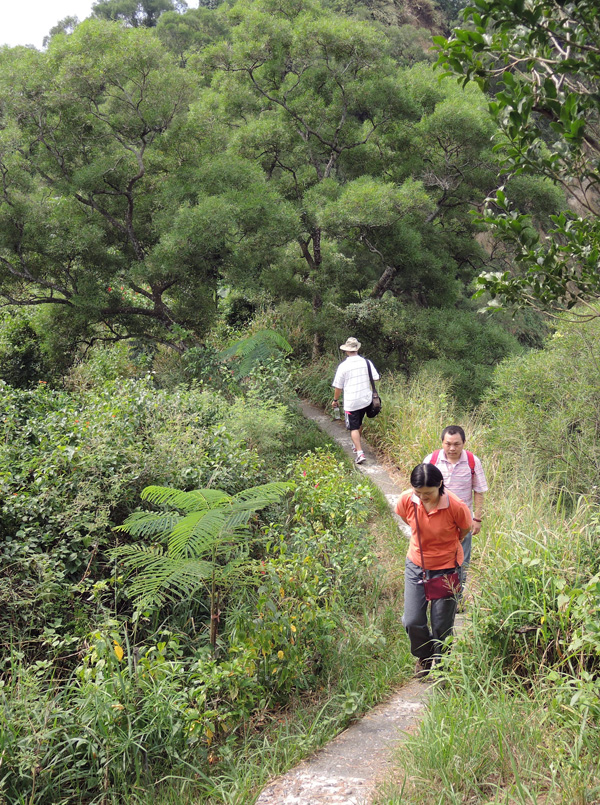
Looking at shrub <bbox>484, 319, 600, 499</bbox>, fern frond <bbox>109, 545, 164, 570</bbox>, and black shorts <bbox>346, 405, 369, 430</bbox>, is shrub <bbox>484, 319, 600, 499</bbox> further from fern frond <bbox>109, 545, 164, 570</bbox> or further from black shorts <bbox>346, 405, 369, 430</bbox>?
fern frond <bbox>109, 545, 164, 570</bbox>

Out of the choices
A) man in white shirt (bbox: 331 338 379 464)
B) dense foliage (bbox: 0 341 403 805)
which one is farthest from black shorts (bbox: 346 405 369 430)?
dense foliage (bbox: 0 341 403 805)

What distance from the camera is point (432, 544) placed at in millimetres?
4219

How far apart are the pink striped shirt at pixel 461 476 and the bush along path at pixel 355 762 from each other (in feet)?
4.77

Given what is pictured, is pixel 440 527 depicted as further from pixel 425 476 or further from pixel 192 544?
pixel 192 544

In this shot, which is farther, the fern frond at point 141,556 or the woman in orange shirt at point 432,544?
the fern frond at point 141,556

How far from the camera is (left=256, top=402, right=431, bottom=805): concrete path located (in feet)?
11.4

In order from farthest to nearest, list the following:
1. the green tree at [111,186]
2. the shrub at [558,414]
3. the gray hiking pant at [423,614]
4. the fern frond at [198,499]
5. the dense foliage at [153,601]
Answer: the green tree at [111,186] → the shrub at [558,414] → the fern frond at [198,499] → the gray hiking pant at [423,614] → the dense foliage at [153,601]

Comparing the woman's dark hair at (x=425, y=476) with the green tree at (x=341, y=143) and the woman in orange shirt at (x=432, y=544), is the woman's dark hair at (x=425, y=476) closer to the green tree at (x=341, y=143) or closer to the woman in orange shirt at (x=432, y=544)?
the woman in orange shirt at (x=432, y=544)

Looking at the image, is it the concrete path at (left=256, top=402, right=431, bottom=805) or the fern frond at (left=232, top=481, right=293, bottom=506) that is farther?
the fern frond at (left=232, top=481, right=293, bottom=506)

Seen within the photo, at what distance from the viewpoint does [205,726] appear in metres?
3.87

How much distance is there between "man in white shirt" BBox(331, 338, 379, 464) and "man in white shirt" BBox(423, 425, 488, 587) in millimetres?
3513

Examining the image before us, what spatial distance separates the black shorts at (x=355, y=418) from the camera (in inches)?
342

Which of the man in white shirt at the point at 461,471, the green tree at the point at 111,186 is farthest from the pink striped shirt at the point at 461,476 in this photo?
the green tree at the point at 111,186

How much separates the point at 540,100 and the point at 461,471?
2.91m
